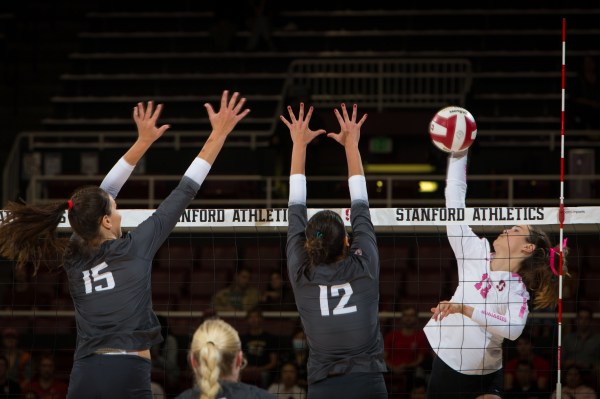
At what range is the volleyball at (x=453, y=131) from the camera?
6.33 m

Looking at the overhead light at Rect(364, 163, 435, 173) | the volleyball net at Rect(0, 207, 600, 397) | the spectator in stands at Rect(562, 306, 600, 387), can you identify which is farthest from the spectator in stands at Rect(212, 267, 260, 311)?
the overhead light at Rect(364, 163, 435, 173)

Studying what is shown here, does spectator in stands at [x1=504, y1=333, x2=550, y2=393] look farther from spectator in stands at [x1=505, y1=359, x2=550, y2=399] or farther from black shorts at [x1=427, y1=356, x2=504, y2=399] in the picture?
black shorts at [x1=427, y1=356, x2=504, y2=399]

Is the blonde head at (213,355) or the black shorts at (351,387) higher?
the blonde head at (213,355)

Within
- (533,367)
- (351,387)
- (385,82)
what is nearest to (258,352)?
(533,367)

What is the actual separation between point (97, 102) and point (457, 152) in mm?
11969

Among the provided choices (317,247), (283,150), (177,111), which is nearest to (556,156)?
(283,150)

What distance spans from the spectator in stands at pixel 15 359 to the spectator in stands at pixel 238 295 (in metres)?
2.09

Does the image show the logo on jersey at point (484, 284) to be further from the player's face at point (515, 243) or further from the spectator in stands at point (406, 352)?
the spectator in stands at point (406, 352)

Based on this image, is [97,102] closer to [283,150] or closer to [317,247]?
[283,150]

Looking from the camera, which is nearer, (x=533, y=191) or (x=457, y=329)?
(x=457, y=329)

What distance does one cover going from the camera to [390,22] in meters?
18.0

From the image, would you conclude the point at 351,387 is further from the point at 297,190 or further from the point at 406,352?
the point at 406,352

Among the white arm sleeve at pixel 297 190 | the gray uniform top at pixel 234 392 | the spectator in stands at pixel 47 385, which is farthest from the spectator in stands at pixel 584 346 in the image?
the gray uniform top at pixel 234 392

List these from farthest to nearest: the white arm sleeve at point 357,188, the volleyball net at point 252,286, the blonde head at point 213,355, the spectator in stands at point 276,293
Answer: the spectator in stands at point 276,293 → the volleyball net at point 252,286 → the white arm sleeve at point 357,188 → the blonde head at point 213,355
